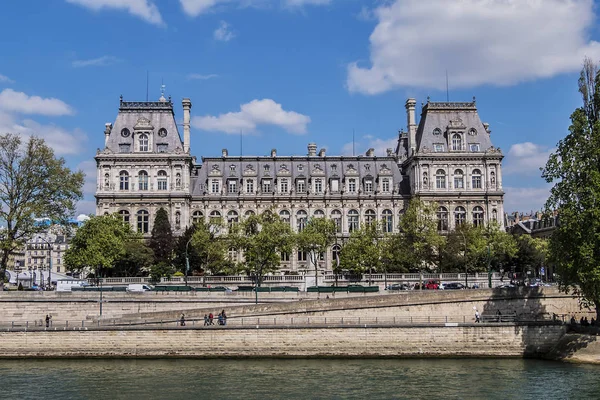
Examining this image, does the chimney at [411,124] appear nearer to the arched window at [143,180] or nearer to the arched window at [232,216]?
the arched window at [232,216]

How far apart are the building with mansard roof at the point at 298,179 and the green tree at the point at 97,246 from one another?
12.9m

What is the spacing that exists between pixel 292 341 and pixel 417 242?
30243 millimetres

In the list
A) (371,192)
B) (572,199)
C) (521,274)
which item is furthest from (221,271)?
(572,199)

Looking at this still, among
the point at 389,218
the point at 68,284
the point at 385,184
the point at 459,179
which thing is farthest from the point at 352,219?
the point at 68,284

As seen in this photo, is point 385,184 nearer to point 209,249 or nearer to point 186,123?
point 186,123

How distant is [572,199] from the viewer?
46719 millimetres

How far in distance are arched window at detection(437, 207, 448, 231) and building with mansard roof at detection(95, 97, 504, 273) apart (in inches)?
4.7

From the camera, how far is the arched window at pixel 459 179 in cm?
8831

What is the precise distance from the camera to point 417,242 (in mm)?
74750

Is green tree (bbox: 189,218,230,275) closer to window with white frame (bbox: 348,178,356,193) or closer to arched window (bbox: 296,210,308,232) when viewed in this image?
arched window (bbox: 296,210,308,232)

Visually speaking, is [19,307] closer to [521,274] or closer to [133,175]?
[133,175]

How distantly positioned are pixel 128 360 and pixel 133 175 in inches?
1655

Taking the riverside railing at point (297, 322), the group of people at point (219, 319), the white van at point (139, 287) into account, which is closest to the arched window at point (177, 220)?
the white van at point (139, 287)

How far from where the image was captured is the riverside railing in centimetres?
4788
